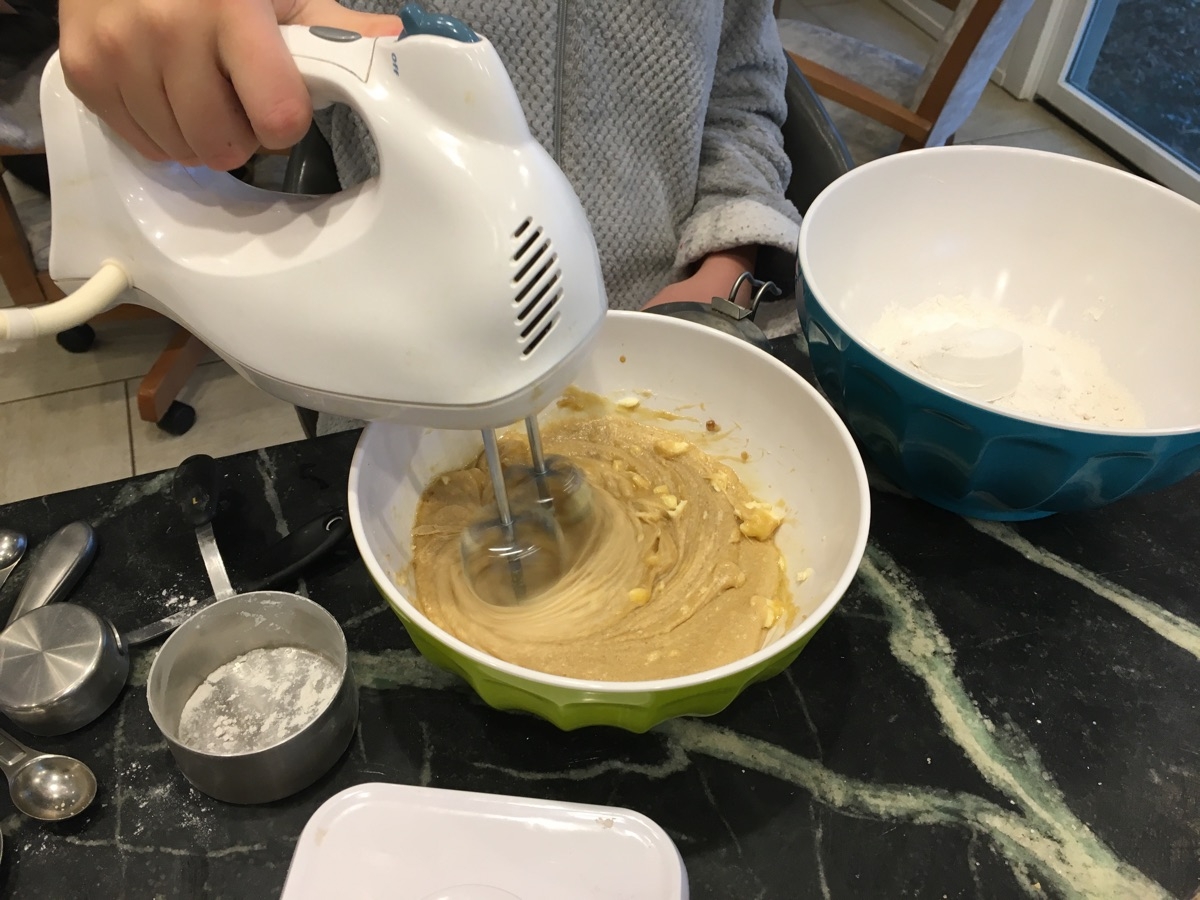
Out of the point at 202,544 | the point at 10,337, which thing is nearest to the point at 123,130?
the point at 10,337

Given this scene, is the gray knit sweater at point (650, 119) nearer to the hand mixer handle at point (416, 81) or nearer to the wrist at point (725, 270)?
the wrist at point (725, 270)

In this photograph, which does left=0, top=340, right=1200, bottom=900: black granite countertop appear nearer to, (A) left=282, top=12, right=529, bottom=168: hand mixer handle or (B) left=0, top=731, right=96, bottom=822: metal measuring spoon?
(B) left=0, top=731, right=96, bottom=822: metal measuring spoon

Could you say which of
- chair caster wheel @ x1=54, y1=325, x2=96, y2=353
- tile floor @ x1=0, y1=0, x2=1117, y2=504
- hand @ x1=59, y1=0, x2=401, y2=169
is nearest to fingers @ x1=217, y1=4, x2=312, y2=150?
hand @ x1=59, y1=0, x2=401, y2=169

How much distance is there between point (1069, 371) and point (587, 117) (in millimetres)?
515

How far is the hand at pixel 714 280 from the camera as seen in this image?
0.89 meters

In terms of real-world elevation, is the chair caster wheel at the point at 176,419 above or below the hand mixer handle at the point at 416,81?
below

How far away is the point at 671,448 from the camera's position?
672 mm

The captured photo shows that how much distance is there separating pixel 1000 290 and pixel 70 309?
2.40 feet

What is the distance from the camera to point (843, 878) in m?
0.47

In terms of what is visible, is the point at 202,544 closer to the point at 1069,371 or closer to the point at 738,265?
the point at 738,265

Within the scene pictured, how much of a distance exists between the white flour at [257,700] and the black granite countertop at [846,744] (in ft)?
0.09

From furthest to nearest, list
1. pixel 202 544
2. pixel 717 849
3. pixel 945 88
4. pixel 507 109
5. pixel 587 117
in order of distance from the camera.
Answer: pixel 945 88 → pixel 587 117 → pixel 202 544 → pixel 717 849 → pixel 507 109

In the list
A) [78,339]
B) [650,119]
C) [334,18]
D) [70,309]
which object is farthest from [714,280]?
[78,339]

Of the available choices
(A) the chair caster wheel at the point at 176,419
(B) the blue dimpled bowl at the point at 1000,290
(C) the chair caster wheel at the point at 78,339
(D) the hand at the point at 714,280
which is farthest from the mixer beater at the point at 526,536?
(C) the chair caster wheel at the point at 78,339
